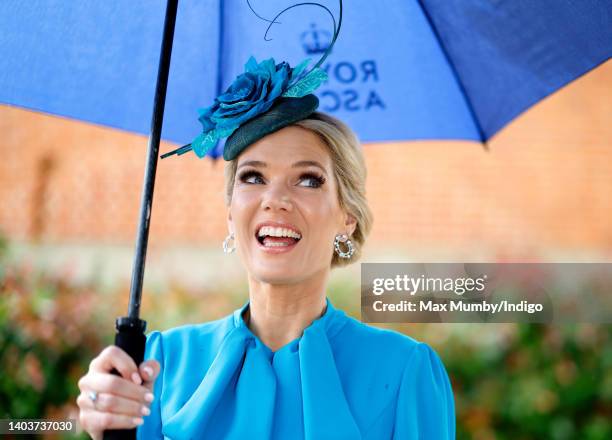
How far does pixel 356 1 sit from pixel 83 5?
0.84 meters

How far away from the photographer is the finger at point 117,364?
1.67m

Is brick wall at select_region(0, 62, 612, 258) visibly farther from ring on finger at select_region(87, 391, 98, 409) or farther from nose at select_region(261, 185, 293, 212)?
ring on finger at select_region(87, 391, 98, 409)

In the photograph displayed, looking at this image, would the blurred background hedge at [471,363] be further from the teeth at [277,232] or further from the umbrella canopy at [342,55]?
the teeth at [277,232]

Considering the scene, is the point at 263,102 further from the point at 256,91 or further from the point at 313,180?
the point at 313,180

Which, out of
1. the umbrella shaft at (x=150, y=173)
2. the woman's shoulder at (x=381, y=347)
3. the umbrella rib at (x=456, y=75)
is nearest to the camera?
the umbrella shaft at (x=150, y=173)

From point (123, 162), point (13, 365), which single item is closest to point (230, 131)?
point (13, 365)

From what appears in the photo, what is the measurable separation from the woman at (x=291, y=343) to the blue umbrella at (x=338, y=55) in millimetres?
377

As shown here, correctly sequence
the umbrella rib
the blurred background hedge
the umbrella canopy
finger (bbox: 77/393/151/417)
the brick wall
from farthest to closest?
the brick wall
the blurred background hedge
the umbrella rib
the umbrella canopy
finger (bbox: 77/393/151/417)

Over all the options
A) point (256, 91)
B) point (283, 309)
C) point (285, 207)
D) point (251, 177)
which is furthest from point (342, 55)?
point (283, 309)

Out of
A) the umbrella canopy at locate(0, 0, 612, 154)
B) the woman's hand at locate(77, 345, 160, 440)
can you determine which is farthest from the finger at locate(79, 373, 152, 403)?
the umbrella canopy at locate(0, 0, 612, 154)

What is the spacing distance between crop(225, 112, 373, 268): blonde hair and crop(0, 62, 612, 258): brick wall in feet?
8.17

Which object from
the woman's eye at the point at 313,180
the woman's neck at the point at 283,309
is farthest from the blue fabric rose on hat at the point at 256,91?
the woman's neck at the point at 283,309

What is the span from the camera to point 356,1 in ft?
7.90

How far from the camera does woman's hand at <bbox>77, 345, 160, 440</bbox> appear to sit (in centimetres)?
166
